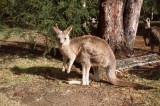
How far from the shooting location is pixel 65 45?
309 inches

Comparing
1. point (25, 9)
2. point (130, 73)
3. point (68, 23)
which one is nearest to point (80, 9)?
point (68, 23)

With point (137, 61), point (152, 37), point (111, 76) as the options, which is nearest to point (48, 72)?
point (111, 76)

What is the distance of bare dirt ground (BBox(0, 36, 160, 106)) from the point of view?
703 centimetres

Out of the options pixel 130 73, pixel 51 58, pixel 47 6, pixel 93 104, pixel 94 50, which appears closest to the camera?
pixel 93 104

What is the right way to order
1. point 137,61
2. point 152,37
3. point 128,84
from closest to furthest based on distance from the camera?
point 128,84, point 137,61, point 152,37

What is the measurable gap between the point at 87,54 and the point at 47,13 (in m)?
2.69

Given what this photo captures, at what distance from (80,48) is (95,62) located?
1.48ft

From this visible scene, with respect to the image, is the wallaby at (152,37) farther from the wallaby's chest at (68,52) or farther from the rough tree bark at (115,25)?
the wallaby's chest at (68,52)

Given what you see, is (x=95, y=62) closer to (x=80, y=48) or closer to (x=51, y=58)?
(x=80, y=48)

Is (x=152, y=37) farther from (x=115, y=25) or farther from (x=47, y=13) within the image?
(x=47, y=13)

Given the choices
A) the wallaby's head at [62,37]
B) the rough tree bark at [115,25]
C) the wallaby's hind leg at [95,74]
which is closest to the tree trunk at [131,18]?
the rough tree bark at [115,25]

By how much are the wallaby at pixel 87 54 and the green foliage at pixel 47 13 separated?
2042 mm

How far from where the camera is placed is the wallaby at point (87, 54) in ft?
25.2

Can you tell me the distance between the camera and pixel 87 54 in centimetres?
766
